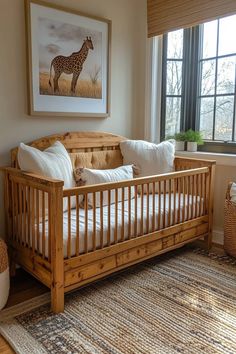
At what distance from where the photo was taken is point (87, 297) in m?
2.00

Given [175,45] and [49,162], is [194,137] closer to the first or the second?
[175,45]

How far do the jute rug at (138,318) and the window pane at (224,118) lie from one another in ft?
4.27

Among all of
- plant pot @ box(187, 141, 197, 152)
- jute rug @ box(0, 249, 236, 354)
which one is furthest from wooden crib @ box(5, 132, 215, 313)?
plant pot @ box(187, 141, 197, 152)

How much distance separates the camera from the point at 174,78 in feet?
10.7

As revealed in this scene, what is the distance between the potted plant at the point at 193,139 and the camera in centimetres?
309

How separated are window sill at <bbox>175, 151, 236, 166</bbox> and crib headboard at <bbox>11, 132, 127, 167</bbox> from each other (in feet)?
2.03

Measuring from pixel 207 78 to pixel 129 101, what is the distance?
78cm

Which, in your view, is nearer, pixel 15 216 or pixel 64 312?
pixel 64 312

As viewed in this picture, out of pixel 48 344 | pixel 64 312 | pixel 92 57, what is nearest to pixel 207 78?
pixel 92 57

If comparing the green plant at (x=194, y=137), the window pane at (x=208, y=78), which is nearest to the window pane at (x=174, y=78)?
the window pane at (x=208, y=78)

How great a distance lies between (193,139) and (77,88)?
3.95 ft

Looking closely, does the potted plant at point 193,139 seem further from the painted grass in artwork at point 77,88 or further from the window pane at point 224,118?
the painted grass in artwork at point 77,88

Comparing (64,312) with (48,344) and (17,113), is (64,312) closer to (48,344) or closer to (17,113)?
(48,344)

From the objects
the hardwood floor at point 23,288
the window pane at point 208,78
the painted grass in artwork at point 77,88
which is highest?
the window pane at point 208,78
